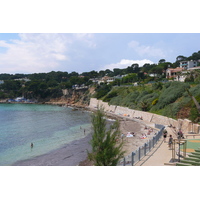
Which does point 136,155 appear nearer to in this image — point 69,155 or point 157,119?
point 69,155

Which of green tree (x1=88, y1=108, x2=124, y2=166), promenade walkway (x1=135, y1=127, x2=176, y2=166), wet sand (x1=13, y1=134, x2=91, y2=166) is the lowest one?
wet sand (x1=13, y1=134, x2=91, y2=166)

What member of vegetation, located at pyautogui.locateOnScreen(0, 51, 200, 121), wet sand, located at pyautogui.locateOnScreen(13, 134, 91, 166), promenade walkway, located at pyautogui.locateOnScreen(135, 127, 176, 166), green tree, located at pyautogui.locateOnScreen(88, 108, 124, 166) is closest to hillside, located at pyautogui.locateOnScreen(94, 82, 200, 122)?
vegetation, located at pyautogui.locateOnScreen(0, 51, 200, 121)

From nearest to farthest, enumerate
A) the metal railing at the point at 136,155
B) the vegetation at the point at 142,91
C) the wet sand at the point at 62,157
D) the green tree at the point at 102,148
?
1. the green tree at the point at 102,148
2. the metal railing at the point at 136,155
3. the wet sand at the point at 62,157
4. the vegetation at the point at 142,91

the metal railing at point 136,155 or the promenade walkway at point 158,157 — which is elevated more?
the metal railing at point 136,155

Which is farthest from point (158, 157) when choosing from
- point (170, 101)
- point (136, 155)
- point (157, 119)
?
point (170, 101)

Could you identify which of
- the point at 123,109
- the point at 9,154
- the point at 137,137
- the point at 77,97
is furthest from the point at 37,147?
the point at 77,97

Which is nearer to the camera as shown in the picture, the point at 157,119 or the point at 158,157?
the point at 158,157

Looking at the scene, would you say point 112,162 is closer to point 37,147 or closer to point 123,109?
point 37,147

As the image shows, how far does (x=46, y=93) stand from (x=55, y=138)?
73.5m

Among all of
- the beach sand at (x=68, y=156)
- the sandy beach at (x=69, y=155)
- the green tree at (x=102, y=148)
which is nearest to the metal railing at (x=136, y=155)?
the green tree at (x=102, y=148)

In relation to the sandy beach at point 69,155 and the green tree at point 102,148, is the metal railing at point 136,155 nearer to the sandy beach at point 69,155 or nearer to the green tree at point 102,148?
the green tree at point 102,148

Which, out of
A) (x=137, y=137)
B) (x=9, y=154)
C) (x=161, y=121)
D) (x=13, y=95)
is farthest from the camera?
(x=13, y=95)

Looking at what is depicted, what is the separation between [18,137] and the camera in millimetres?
29734

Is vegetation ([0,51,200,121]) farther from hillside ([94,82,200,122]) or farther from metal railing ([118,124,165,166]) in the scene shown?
metal railing ([118,124,165,166])
